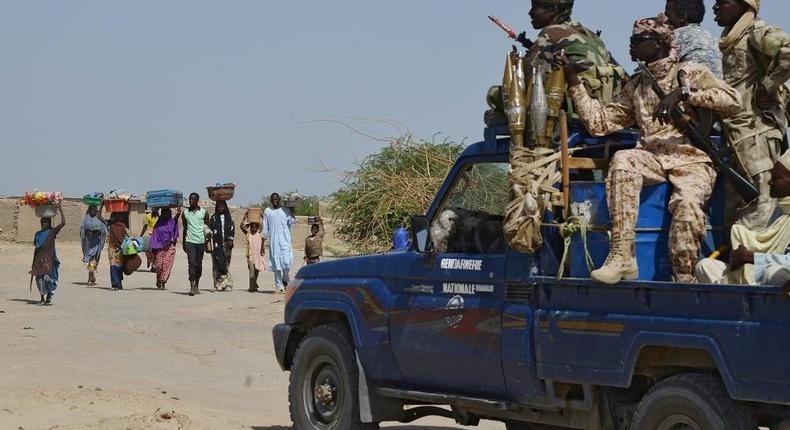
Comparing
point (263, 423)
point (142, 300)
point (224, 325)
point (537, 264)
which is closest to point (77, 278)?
point (142, 300)

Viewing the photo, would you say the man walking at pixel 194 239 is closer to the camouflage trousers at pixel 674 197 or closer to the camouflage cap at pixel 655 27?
A: the camouflage cap at pixel 655 27

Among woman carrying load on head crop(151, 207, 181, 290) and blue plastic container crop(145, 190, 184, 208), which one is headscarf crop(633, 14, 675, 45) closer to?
woman carrying load on head crop(151, 207, 181, 290)

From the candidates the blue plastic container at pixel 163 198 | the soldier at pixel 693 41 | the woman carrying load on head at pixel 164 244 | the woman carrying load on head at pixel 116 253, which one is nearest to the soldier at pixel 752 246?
the soldier at pixel 693 41

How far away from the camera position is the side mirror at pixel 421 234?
8.01m

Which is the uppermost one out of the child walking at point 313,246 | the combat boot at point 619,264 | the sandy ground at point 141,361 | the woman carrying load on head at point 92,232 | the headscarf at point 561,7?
the headscarf at point 561,7

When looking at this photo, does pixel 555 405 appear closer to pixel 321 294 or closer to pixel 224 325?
pixel 321 294

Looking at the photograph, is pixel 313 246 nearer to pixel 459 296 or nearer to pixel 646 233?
pixel 459 296

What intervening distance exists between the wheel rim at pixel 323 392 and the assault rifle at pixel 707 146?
3.04 m

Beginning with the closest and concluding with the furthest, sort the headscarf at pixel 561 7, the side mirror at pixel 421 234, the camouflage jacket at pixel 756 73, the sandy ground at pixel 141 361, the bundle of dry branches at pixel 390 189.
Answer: the camouflage jacket at pixel 756 73 < the side mirror at pixel 421 234 < the headscarf at pixel 561 7 < the sandy ground at pixel 141 361 < the bundle of dry branches at pixel 390 189

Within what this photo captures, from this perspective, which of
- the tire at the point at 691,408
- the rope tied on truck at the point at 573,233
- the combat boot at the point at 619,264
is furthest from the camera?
the rope tied on truck at the point at 573,233

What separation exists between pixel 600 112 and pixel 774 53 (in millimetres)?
983

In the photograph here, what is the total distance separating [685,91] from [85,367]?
7721mm

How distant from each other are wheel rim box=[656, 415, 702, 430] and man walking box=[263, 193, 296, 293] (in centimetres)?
1532

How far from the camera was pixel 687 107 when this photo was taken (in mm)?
6988
